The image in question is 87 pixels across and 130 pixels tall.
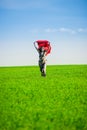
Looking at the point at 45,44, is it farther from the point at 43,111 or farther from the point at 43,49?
the point at 43,111

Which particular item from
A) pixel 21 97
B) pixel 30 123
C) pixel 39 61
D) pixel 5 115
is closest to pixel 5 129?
pixel 30 123

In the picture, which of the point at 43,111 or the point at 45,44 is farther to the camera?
the point at 45,44

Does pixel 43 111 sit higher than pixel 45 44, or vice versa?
pixel 45 44

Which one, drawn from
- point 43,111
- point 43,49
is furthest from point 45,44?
point 43,111

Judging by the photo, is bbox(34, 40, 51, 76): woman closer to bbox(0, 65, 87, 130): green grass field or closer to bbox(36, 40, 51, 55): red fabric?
bbox(36, 40, 51, 55): red fabric

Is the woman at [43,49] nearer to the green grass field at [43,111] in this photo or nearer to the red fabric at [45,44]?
the red fabric at [45,44]

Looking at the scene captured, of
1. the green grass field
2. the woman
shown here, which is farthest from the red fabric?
the green grass field

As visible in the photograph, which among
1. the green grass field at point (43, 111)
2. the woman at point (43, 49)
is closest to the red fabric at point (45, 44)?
the woman at point (43, 49)

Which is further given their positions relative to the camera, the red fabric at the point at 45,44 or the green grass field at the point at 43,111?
the red fabric at the point at 45,44

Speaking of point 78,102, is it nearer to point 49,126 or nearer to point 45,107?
point 45,107

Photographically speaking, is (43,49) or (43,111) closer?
(43,111)

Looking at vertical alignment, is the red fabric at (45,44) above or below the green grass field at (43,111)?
above

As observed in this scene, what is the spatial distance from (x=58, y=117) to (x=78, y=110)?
47.9 inches

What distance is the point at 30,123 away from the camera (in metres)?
8.66
